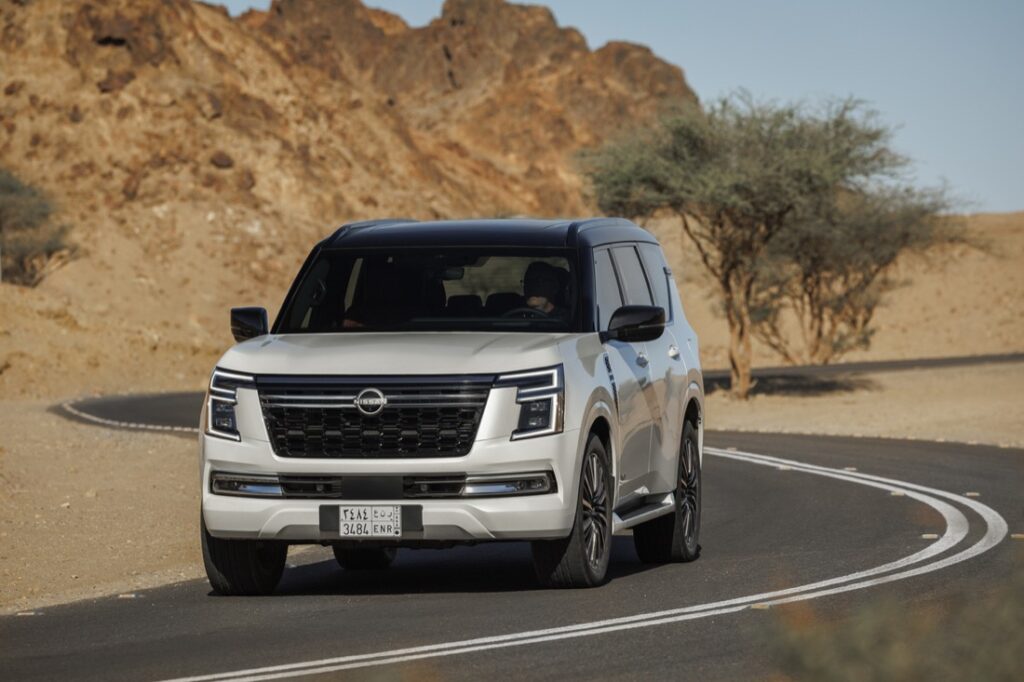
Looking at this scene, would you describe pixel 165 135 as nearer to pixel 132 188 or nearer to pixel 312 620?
pixel 132 188

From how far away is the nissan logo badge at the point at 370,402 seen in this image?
31.5 ft

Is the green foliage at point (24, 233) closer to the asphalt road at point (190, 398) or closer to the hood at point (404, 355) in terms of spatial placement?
the asphalt road at point (190, 398)

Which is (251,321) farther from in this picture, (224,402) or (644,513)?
(644,513)

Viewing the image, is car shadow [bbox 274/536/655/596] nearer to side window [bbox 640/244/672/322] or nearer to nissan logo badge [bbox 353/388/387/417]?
nissan logo badge [bbox 353/388/387/417]

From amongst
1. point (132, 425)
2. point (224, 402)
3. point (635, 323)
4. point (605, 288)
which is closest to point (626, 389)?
point (635, 323)

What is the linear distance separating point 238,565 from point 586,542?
2007mm

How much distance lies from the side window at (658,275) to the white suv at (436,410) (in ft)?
3.75

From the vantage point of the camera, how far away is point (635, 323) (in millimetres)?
10586

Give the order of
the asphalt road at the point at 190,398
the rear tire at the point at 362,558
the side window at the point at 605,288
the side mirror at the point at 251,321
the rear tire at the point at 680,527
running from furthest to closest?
the asphalt road at the point at 190,398 → the rear tire at the point at 362,558 → the rear tire at the point at 680,527 → the side window at the point at 605,288 → the side mirror at the point at 251,321

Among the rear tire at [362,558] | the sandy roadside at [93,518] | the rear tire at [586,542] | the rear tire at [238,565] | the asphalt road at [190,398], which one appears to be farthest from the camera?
the asphalt road at [190,398]

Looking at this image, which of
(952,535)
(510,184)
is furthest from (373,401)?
(510,184)

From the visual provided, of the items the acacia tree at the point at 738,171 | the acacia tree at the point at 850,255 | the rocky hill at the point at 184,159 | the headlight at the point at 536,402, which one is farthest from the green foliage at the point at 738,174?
the headlight at the point at 536,402

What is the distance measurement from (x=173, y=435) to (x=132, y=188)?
5384 centimetres

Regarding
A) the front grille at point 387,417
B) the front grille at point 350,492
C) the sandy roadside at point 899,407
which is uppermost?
the front grille at point 387,417
